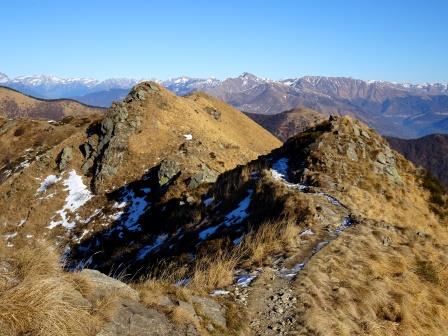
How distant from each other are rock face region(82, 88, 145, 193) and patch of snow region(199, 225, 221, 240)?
23.7 m

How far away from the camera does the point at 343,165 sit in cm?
2531

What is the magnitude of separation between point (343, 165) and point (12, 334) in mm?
22396

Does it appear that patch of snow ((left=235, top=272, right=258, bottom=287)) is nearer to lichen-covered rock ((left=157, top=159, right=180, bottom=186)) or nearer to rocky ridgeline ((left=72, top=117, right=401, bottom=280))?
rocky ridgeline ((left=72, top=117, right=401, bottom=280))

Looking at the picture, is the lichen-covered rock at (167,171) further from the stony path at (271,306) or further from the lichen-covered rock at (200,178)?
the stony path at (271,306)

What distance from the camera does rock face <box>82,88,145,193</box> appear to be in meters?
42.8

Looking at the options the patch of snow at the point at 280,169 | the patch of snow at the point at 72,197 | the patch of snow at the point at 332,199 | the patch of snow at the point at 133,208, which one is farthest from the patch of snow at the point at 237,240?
the patch of snow at the point at 72,197

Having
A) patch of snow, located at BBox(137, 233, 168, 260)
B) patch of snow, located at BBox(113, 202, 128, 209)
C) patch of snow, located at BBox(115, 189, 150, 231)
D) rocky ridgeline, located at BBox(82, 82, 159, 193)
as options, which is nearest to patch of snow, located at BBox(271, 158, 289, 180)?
patch of snow, located at BBox(137, 233, 168, 260)

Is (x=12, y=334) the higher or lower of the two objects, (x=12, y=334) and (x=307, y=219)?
the higher

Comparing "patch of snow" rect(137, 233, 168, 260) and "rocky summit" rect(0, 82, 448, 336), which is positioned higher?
"rocky summit" rect(0, 82, 448, 336)

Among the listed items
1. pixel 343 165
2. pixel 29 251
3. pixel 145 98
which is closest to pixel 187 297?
pixel 29 251

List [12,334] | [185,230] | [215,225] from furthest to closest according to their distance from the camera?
[185,230], [215,225], [12,334]

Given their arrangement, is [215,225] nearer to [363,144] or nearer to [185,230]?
[185,230]

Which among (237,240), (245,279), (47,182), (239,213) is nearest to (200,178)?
(239,213)

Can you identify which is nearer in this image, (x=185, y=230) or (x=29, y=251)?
(x=29, y=251)
